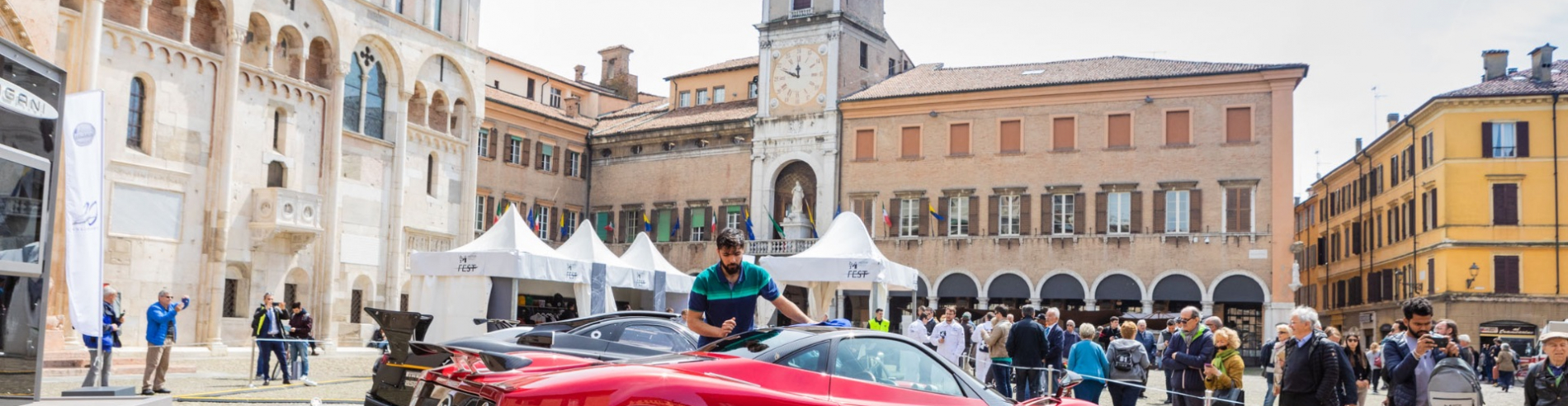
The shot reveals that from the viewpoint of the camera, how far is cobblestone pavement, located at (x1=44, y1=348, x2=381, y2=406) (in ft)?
54.4

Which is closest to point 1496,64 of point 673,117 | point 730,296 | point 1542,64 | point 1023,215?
point 1542,64

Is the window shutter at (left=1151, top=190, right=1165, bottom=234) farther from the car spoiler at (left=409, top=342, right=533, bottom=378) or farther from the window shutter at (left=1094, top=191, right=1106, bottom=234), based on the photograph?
the car spoiler at (left=409, top=342, right=533, bottom=378)

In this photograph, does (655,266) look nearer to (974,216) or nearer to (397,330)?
(397,330)

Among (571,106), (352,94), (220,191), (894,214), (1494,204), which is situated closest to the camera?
(220,191)

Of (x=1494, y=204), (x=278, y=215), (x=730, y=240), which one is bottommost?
(x=730, y=240)

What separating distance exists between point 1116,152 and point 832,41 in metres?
10.6

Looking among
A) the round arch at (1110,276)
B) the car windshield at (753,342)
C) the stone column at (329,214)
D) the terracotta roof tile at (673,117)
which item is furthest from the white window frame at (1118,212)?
the car windshield at (753,342)

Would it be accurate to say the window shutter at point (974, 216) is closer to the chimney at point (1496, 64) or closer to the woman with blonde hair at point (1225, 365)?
the chimney at point (1496, 64)

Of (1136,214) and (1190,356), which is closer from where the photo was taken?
(1190,356)

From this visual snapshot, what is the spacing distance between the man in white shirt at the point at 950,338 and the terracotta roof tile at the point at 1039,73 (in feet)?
71.2

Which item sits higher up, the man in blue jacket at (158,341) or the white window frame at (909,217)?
the white window frame at (909,217)

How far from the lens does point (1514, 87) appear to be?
4106 cm

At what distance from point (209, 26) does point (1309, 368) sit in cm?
2415

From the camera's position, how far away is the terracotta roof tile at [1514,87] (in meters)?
40.2
